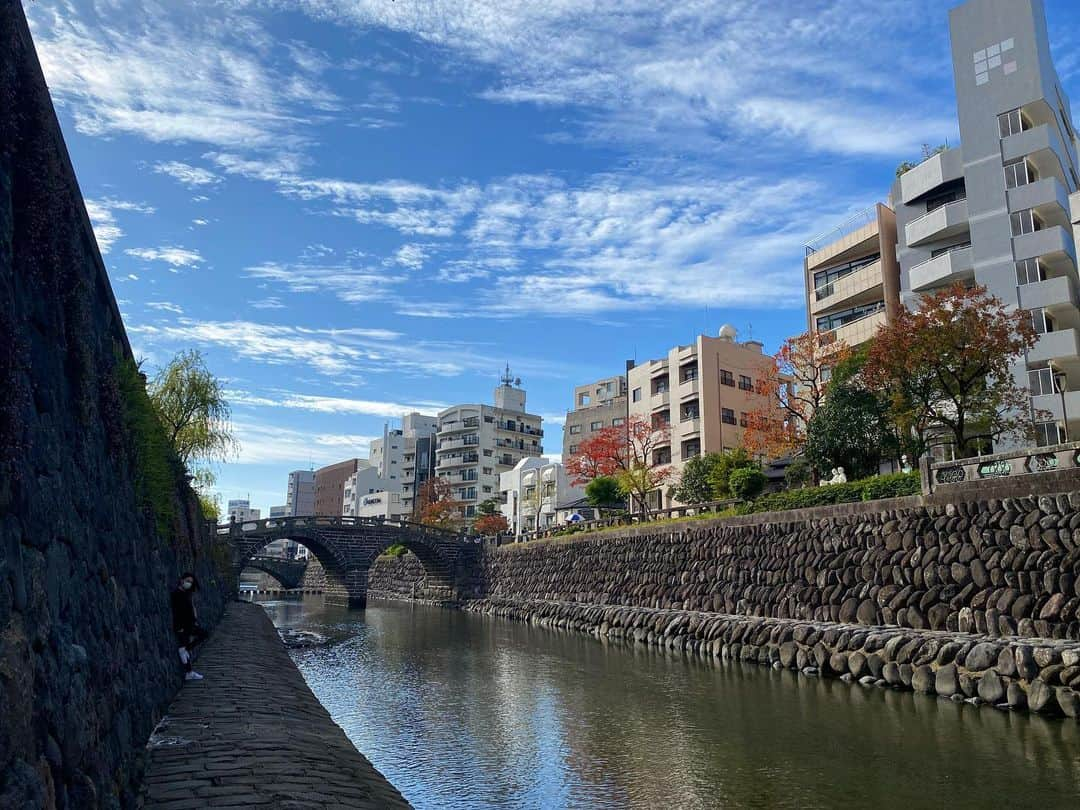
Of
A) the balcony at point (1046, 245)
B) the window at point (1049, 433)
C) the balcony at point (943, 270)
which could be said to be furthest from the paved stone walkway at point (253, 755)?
the balcony at point (943, 270)

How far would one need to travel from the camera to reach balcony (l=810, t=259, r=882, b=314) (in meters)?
32.8

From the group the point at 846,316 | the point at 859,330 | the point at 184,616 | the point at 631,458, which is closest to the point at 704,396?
the point at 631,458

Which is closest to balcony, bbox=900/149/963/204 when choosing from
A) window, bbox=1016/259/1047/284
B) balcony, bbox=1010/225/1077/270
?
balcony, bbox=1010/225/1077/270

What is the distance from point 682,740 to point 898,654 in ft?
19.3

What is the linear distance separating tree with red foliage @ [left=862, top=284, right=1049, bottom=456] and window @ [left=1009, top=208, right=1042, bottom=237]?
3555 millimetres

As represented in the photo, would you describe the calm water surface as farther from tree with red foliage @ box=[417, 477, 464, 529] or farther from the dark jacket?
tree with red foliage @ box=[417, 477, 464, 529]

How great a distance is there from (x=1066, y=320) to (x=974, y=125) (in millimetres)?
7752

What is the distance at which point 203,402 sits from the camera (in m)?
26.5

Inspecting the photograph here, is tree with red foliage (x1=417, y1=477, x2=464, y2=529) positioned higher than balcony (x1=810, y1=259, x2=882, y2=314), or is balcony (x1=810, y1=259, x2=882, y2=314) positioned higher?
balcony (x1=810, y1=259, x2=882, y2=314)

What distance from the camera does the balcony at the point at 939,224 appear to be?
1107 inches

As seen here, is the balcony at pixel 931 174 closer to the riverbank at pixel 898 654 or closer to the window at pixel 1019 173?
the window at pixel 1019 173

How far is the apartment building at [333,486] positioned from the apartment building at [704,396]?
6433 centimetres

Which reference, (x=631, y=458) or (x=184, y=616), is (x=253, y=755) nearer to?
(x=184, y=616)

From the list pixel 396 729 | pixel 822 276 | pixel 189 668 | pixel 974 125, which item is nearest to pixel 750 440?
pixel 822 276
